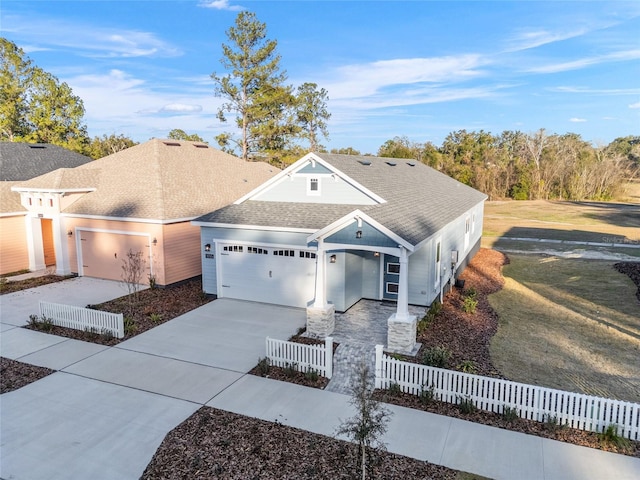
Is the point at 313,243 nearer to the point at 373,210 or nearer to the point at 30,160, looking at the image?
the point at 373,210

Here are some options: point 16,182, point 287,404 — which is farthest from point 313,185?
point 16,182

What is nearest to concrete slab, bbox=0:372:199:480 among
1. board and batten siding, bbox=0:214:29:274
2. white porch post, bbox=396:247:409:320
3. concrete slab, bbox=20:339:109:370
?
concrete slab, bbox=20:339:109:370

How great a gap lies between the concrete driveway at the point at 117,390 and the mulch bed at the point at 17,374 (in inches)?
9.5

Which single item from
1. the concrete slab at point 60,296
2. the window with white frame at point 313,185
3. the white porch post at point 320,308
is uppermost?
the window with white frame at point 313,185

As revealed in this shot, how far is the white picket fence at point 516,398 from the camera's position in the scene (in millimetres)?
7781

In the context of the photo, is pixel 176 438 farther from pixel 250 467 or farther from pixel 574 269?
pixel 574 269

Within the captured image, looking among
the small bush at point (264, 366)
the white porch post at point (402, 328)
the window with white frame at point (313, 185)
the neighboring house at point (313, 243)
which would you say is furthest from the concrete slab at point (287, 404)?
the window with white frame at point (313, 185)

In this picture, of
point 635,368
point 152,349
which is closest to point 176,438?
point 152,349

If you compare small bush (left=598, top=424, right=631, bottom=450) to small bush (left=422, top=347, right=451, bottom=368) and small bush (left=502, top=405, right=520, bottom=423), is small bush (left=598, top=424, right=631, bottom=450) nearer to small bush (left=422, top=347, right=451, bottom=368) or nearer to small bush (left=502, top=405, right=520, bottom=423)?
small bush (left=502, top=405, right=520, bottom=423)

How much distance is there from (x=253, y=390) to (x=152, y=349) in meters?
3.90

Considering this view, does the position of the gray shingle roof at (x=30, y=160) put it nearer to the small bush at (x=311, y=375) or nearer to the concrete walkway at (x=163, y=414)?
the concrete walkway at (x=163, y=414)

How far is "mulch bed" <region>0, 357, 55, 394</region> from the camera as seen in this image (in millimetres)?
9844

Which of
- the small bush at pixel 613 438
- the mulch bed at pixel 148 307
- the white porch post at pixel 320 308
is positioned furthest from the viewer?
the mulch bed at pixel 148 307

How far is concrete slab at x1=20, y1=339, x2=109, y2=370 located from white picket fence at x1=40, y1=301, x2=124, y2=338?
652mm
